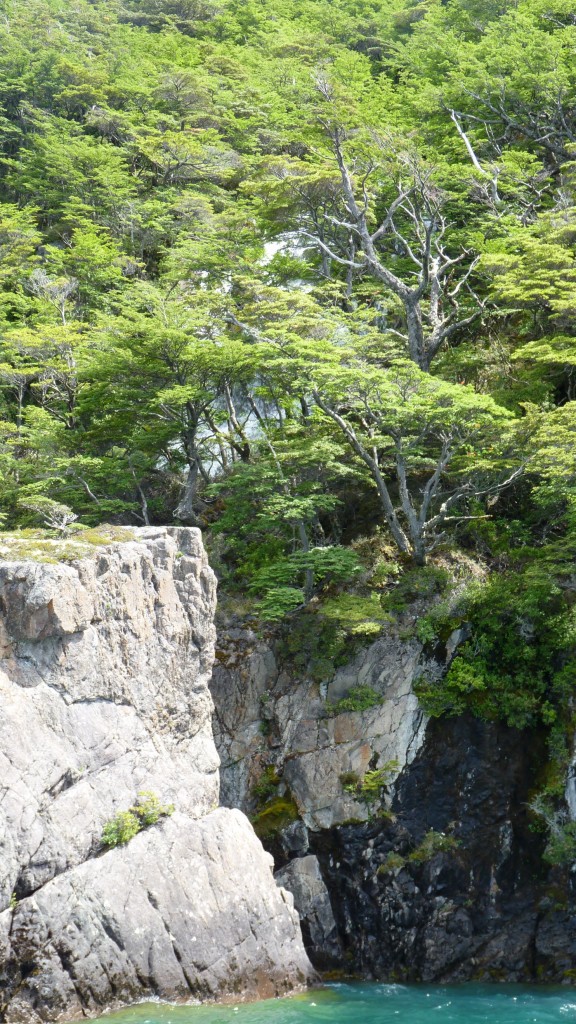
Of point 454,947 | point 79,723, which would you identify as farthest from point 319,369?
point 454,947

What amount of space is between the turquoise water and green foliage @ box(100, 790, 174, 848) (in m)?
2.33

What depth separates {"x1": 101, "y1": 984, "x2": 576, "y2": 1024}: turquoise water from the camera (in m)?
12.0

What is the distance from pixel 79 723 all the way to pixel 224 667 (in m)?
5.40

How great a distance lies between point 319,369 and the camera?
656 inches

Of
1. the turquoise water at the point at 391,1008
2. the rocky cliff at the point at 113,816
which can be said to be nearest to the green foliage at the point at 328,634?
the rocky cliff at the point at 113,816

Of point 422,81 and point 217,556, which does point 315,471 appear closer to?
point 217,556

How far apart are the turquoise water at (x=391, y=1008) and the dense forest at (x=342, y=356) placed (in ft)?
8.39

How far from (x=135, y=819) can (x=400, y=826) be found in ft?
17.9

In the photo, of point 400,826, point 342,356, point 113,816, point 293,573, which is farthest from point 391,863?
point 342,356

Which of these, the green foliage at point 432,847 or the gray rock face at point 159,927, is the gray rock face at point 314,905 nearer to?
the gray rock face at point 159,927

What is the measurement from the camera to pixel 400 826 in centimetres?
1596

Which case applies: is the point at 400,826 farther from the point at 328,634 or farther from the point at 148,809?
the point at 148,809

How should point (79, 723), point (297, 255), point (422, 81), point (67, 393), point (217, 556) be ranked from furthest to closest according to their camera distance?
point (422, 81) < point (297, 255) < point (67, 393) < point (217, 556) < point (79, 723)

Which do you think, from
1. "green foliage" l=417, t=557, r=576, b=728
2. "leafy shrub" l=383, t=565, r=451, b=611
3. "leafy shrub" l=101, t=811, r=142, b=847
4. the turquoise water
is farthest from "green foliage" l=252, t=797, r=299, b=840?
"leafy shrub" l=383, t=565, r=451, b=611
